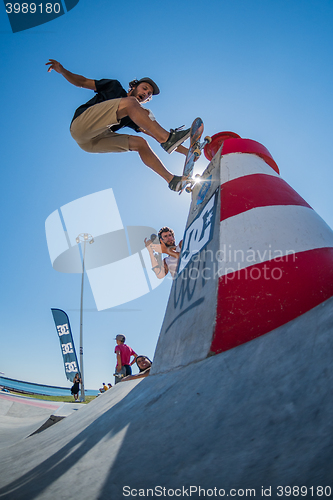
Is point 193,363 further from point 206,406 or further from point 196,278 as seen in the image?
point 196,278

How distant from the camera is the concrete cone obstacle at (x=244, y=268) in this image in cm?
108

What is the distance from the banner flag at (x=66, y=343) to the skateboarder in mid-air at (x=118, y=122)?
557 inches

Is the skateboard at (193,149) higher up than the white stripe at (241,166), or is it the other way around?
the skateboard at (193,149)

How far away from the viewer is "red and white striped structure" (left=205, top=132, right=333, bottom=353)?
3.52 feet

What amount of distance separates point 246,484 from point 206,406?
0.94 ft

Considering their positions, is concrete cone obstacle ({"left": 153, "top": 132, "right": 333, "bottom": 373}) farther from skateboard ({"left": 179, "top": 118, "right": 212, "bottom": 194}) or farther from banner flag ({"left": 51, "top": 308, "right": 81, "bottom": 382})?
banner flag ({"left": 51, "top": 308, "right": 81, "bottom": 382})

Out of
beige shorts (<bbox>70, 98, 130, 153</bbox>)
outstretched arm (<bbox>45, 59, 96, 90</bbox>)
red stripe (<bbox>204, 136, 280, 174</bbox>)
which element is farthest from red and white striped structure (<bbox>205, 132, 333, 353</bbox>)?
outstretched arm (<bbox>45, 59, 96, 90</bbox>)

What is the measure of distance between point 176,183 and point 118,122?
79cm

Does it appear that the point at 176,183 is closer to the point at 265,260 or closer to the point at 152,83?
the point at 152,83

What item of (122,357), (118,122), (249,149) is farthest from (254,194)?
(122,357)

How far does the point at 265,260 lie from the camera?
1.18 m

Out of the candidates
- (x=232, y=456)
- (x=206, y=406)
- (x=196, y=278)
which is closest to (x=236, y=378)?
(x=206, y=406)

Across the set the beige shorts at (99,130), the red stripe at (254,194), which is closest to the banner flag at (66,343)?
the beige shorts at (99,130)

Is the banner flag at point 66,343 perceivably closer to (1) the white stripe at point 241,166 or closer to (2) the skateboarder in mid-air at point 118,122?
(2) the skateboarder in mid-air at point 118,122
